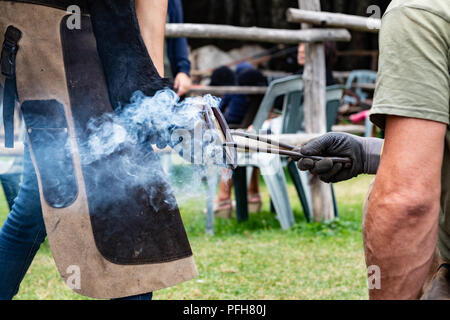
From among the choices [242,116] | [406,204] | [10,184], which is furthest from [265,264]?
[406,204]

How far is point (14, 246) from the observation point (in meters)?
1.97

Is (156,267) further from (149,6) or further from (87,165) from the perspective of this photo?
(149,6)

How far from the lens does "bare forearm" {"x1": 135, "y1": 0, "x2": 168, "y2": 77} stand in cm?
193

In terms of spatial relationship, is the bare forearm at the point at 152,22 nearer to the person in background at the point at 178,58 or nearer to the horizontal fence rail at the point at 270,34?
the person in background at the point at 178,58

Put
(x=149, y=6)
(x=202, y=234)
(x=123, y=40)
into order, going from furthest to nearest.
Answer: (x=202, y=234), (x=149, y=6), (x=123, y=40)

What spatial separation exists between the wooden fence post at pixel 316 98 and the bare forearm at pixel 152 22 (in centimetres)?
339

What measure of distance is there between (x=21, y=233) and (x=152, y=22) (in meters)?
0.90

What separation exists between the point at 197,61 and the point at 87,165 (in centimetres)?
1487

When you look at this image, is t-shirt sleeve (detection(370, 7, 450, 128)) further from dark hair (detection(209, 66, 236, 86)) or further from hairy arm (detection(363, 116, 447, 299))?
dark hair (detection(209, 66, 236, 86))

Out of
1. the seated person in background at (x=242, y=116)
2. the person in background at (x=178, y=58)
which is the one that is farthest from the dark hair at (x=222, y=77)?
the person in background at (x=178, y=58)

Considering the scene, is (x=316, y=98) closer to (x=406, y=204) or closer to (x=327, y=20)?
(x=327, y=20)

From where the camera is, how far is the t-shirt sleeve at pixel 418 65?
1.25m

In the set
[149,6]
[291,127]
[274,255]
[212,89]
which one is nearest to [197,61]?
[212,89]

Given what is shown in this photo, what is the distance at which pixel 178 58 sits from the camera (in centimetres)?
462
